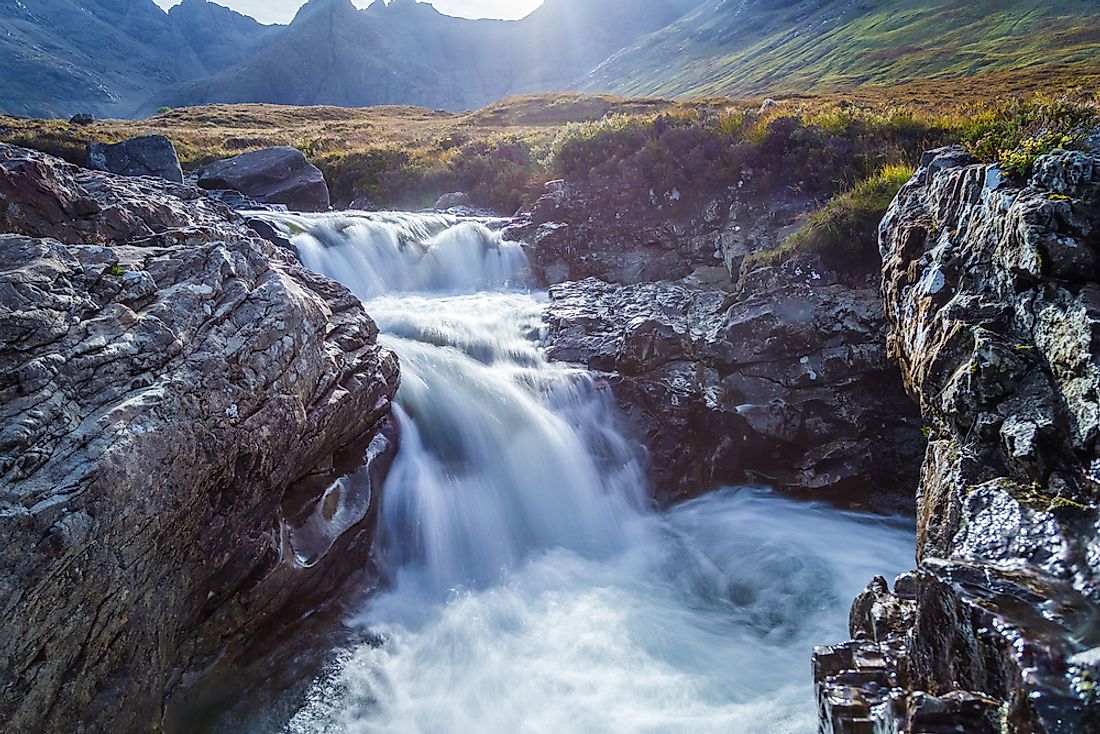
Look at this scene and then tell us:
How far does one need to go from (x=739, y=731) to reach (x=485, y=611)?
3.49 meters

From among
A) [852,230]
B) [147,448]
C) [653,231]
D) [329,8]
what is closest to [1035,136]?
[852,230]

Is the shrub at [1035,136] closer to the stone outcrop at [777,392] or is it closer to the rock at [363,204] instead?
the stone outcrop at [777,392]

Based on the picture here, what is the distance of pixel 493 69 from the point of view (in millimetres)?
199875

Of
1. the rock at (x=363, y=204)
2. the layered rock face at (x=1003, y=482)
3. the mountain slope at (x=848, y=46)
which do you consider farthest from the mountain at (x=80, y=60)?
the layered rock face at (x=1003, y=482)

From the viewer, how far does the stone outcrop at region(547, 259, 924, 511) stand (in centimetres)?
1043

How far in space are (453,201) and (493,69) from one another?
199052 millimetres

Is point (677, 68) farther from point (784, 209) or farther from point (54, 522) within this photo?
point (54, 522)

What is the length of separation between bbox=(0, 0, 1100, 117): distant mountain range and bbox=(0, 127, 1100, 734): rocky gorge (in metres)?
60.2

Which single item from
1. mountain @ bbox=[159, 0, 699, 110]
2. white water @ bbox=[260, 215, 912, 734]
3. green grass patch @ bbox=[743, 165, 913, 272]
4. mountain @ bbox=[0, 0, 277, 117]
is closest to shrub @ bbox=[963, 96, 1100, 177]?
green grass patch @ bbox=[743, 165, 913, 272]

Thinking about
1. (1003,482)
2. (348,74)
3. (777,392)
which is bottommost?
(777,392)

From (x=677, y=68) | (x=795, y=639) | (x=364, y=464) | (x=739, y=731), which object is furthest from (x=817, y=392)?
(x=677, y=68)

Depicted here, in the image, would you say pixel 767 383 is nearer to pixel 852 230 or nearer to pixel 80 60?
pixel 852 230

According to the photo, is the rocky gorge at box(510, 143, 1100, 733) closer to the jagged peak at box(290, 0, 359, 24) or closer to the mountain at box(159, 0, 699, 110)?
the mountain at box(159, 0, 699, 110)

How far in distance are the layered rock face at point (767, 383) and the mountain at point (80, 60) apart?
161892 mm
